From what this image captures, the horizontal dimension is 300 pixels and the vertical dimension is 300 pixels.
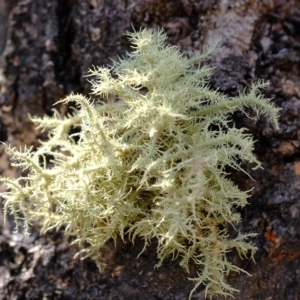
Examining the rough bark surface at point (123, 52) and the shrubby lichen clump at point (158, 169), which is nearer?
the shrubby lichen clump at point (158, 169)

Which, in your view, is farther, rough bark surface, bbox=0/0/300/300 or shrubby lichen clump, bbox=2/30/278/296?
rough bark surface, bbox=0/0/300/300

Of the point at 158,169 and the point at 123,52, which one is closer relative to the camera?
the point at 158,169

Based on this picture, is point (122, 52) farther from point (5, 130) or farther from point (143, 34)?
point (5, 130)
